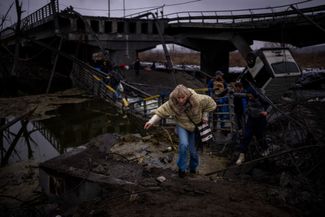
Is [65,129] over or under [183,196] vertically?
under

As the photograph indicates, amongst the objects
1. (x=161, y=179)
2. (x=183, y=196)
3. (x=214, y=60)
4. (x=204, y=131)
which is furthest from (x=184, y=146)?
(x=214, y=60)

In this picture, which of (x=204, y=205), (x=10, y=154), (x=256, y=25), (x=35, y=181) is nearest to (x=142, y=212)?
(x=204, y=205)

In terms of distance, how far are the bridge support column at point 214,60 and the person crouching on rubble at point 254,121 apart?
2997 centimetres

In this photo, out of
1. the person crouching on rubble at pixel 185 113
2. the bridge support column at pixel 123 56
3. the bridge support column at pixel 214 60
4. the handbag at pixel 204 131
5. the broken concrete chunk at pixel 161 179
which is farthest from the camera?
the bridge support column at pixel 214 60

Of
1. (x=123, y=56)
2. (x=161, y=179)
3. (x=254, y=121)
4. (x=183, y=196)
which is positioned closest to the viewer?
(x=183, y=196)

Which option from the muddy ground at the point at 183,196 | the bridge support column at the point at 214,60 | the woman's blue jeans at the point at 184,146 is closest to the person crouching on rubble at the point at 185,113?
the woman's blue jeans at the point at 184,146

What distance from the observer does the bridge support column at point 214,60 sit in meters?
35.3

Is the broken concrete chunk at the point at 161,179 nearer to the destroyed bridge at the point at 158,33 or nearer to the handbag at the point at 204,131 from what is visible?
the handbag at the point at 204,131

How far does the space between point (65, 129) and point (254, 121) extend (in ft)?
25.6

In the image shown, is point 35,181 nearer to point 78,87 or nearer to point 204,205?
point 204,205

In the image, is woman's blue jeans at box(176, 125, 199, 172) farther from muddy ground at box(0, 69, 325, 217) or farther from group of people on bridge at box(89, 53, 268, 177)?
muddy ground at box(0, 69, 325, 217)

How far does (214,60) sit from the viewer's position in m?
35.5

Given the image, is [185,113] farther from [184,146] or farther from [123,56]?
[123,56]

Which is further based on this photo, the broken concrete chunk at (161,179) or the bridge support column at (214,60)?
the bridge support column at (214,60)
